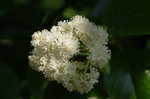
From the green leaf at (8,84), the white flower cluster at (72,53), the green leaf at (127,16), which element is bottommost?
the green leaf at (8,84)

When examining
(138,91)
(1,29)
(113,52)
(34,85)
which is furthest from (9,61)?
(138,91)

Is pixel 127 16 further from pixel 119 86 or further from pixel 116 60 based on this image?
pixel 119 86

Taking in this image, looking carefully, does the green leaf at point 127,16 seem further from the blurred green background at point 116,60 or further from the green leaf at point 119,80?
the green leaf at point 119,80

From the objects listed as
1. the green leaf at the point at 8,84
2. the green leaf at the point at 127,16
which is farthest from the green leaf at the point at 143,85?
the green leaf at the point at 8,84

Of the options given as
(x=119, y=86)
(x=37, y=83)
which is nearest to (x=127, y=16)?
(x=119, y=86)

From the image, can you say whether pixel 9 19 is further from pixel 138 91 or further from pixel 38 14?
pixel 138 91

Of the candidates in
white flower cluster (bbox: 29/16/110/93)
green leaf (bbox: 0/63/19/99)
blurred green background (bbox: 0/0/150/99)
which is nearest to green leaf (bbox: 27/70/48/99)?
blurred green background (bbox: 0/0/150/99)
